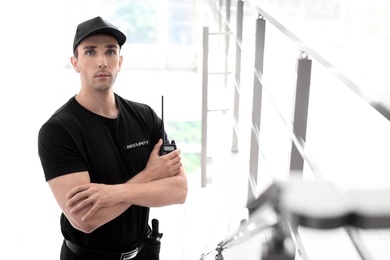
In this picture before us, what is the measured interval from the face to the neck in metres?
0.02

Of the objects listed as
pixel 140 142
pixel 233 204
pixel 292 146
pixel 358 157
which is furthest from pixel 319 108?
pixel 292 146

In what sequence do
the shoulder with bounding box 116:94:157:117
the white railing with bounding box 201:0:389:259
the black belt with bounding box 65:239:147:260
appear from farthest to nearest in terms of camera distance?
the shoulder with bounding box 116:94:157:117
the black belt with bounding box 65:239:147:260
the white railing with bounding box 201:0:389:259

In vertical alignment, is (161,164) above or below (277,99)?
below

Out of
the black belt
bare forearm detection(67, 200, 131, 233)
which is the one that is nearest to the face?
bare forearm detection(67, 200, 131, 233)

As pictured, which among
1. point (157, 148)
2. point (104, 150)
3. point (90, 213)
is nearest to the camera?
point (90, 213)

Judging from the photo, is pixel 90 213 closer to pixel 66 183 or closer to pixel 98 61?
pixel 66 183

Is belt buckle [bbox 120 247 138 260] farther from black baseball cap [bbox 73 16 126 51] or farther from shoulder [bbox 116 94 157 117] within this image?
black baseball cap [bbox 73 16 126 51]

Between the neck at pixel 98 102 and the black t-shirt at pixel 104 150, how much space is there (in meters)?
0.02

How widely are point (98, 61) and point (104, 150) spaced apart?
24 cm

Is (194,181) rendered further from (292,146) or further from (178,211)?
(292,146)

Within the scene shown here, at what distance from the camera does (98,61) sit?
1.47 m

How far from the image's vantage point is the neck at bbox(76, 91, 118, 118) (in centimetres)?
146

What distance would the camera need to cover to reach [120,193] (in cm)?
137

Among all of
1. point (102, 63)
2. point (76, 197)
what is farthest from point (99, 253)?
point (102, 63)
